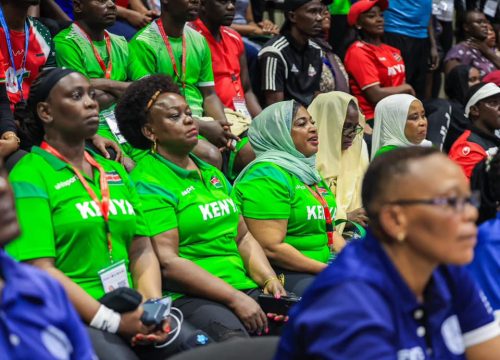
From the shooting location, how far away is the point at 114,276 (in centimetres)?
334

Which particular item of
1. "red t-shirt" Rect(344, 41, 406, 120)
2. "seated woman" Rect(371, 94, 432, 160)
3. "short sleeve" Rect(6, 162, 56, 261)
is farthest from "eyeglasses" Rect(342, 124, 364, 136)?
"short sleeve" Rect(6, 162, 56, 261)

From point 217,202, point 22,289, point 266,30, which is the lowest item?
point 266,30

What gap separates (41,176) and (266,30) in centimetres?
392

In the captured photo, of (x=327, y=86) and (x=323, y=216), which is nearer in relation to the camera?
(x=323, y=216)

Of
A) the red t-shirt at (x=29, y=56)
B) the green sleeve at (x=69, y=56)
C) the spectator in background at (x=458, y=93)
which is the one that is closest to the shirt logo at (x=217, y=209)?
the red t-shirt at (x=29, y=56)

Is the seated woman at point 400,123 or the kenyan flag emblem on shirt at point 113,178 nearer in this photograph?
the kenyan flag emblem on shirt at point 113,178

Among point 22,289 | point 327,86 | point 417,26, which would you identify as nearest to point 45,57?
point 327,86

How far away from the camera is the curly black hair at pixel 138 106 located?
13.2 feet

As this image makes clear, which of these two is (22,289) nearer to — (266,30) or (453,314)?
(453,314)

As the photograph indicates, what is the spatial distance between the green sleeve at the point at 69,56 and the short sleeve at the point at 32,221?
1714 millimetres

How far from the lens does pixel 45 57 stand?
15.5 feet

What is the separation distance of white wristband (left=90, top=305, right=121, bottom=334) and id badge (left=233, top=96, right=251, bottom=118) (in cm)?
272

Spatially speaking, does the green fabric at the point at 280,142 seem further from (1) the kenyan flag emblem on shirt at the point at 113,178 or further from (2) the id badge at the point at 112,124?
(1) the kenyan flag emblem on shirt at the point at 113,178

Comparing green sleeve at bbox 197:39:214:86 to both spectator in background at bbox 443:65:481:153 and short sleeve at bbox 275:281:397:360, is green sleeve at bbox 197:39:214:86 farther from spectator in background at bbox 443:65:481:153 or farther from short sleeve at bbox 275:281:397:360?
short sleeve at bbox 275:281:397:360
